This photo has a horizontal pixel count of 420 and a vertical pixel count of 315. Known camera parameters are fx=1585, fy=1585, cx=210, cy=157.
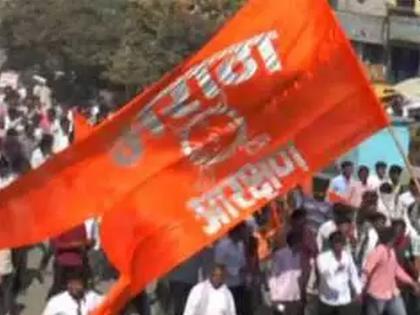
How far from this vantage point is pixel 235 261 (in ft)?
38.8

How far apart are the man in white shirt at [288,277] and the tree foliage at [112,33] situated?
2097 cm

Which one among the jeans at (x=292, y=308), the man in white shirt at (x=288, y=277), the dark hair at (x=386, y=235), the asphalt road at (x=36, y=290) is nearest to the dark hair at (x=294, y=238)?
the man in white shirt at (x=288, y=277)

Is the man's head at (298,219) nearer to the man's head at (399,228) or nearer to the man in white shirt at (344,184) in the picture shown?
the man's head at (399,228)

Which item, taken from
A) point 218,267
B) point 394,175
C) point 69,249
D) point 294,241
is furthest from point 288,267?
point 394,175

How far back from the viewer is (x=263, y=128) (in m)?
9.30

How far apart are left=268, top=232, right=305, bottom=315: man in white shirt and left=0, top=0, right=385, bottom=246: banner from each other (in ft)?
8.57

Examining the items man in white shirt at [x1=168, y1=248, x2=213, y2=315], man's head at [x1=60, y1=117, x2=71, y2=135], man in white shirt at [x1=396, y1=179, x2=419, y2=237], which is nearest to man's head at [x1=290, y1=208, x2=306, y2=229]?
man in white shirt at [x1=168, y1=248, x2=213, y2=315]

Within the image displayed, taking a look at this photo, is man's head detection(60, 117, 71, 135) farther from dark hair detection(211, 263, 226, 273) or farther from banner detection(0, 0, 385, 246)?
banner detection(0, 0, 385, 246)

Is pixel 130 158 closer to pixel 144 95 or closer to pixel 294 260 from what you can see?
pixel 144 95

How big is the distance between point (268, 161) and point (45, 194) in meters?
1.31

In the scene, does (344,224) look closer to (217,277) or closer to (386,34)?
(217,277)

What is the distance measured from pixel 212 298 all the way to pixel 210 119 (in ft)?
6.09

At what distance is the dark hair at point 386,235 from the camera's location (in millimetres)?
12117

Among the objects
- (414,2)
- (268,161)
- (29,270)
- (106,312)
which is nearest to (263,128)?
(268,161)
